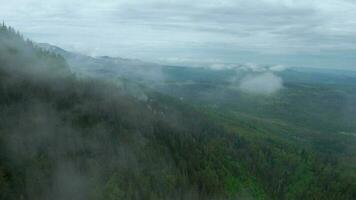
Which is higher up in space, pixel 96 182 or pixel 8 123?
pixel 8 123

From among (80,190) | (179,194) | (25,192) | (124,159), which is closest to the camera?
(25,192)

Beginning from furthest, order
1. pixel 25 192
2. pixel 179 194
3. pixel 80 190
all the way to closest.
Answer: pixel 179 194 < pixel 80 190 < pixel 25 192

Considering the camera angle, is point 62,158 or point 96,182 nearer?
point 96,182

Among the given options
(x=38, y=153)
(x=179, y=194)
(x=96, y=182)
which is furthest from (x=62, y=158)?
(x=179, y=194)

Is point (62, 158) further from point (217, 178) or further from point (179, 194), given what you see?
point (217, 178)

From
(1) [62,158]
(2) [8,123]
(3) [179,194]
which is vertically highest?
(2) [8,123]

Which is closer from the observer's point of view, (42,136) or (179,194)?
(179,194)

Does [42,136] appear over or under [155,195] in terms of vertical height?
over

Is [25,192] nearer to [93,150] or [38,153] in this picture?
[38,153]

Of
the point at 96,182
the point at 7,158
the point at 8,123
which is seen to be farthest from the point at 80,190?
the point at 8,123
